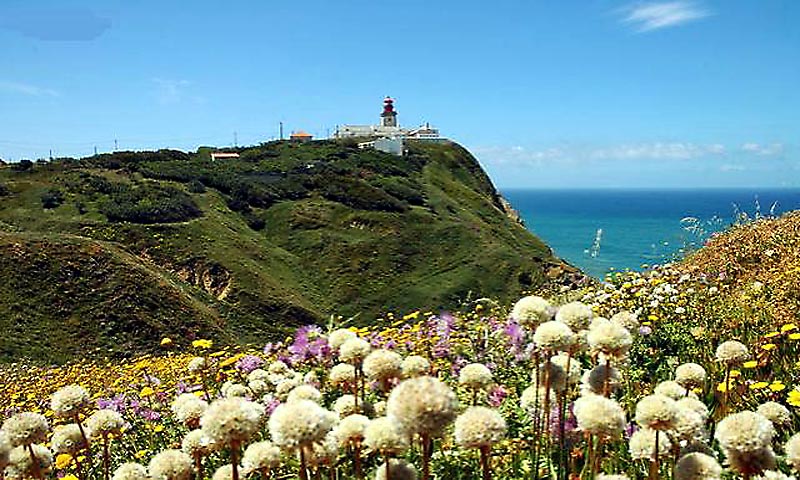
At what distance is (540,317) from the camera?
10.7 ft

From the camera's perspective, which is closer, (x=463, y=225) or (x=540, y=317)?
(x=540, y=317)

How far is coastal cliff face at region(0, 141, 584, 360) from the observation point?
34.9 metres

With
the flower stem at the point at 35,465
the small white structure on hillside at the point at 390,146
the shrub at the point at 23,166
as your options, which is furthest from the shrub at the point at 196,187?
the flower stem at the point at 35,465

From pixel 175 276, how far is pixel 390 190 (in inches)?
1360

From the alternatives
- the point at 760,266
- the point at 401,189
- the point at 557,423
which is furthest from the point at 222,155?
the point at 557,423

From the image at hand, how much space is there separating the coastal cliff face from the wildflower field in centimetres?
2667

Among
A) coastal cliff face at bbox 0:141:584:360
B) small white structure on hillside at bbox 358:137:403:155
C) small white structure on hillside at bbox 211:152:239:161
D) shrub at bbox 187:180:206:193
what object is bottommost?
coastal cliff face at bbox 0:141:584:360

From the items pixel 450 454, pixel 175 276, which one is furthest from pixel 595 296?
pixel 175 276

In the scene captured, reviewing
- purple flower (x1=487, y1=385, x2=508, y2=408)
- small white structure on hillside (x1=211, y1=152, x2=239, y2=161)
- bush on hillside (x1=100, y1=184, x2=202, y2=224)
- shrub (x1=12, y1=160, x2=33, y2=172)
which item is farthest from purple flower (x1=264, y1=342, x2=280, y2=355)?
small white structure on hillside (x1=211, y1=152, x2=239, y2=161)

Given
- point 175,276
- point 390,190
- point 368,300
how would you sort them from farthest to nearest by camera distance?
point 390,190 → point 368,300 → point 175,276

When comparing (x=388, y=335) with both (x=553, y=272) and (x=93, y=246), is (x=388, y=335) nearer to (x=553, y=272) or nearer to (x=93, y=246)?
(x=93, y=246)

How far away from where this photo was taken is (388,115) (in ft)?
412

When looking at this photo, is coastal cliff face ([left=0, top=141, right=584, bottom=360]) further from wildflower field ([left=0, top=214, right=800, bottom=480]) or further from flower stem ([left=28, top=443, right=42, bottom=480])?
flower stem ([left=28, top=443, right=42, bottom=480])

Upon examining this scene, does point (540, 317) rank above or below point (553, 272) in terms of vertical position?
above
